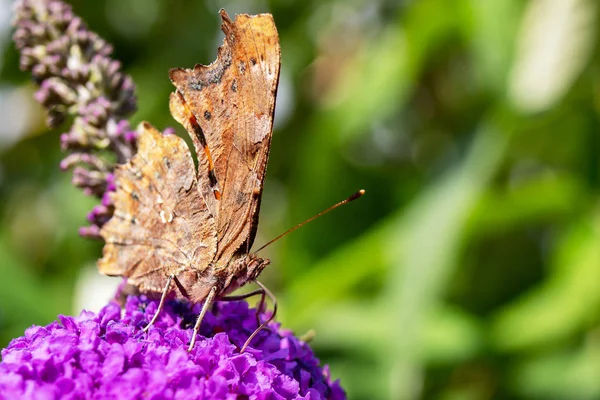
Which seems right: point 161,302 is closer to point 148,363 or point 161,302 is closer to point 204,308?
point 204,308

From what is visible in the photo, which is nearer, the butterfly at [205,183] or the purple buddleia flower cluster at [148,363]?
the purple buddleia flower cluster at [148,363]

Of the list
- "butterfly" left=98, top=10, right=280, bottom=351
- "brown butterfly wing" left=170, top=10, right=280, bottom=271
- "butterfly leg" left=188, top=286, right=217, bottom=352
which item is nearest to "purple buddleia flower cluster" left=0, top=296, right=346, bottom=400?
"butterfly leg" left=188, top=286, right=217, bottom=352

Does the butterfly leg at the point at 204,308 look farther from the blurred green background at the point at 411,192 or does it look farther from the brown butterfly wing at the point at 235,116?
the blurred green background at the point at 411,192

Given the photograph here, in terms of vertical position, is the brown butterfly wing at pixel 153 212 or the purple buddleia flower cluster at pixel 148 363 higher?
the brown butterfly wing at pixel 153 212

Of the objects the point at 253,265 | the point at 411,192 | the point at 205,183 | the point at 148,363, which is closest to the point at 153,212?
the point at 205,183

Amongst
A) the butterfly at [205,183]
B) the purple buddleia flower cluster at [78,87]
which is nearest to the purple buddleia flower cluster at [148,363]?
the butterfly at [205,183]

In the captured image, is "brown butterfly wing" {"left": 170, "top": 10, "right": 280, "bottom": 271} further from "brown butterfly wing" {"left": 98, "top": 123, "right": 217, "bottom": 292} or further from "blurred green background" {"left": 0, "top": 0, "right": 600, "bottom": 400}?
"blurred green background" {"left": 0, "top": 0, "right": 600, "bottom": 400}
